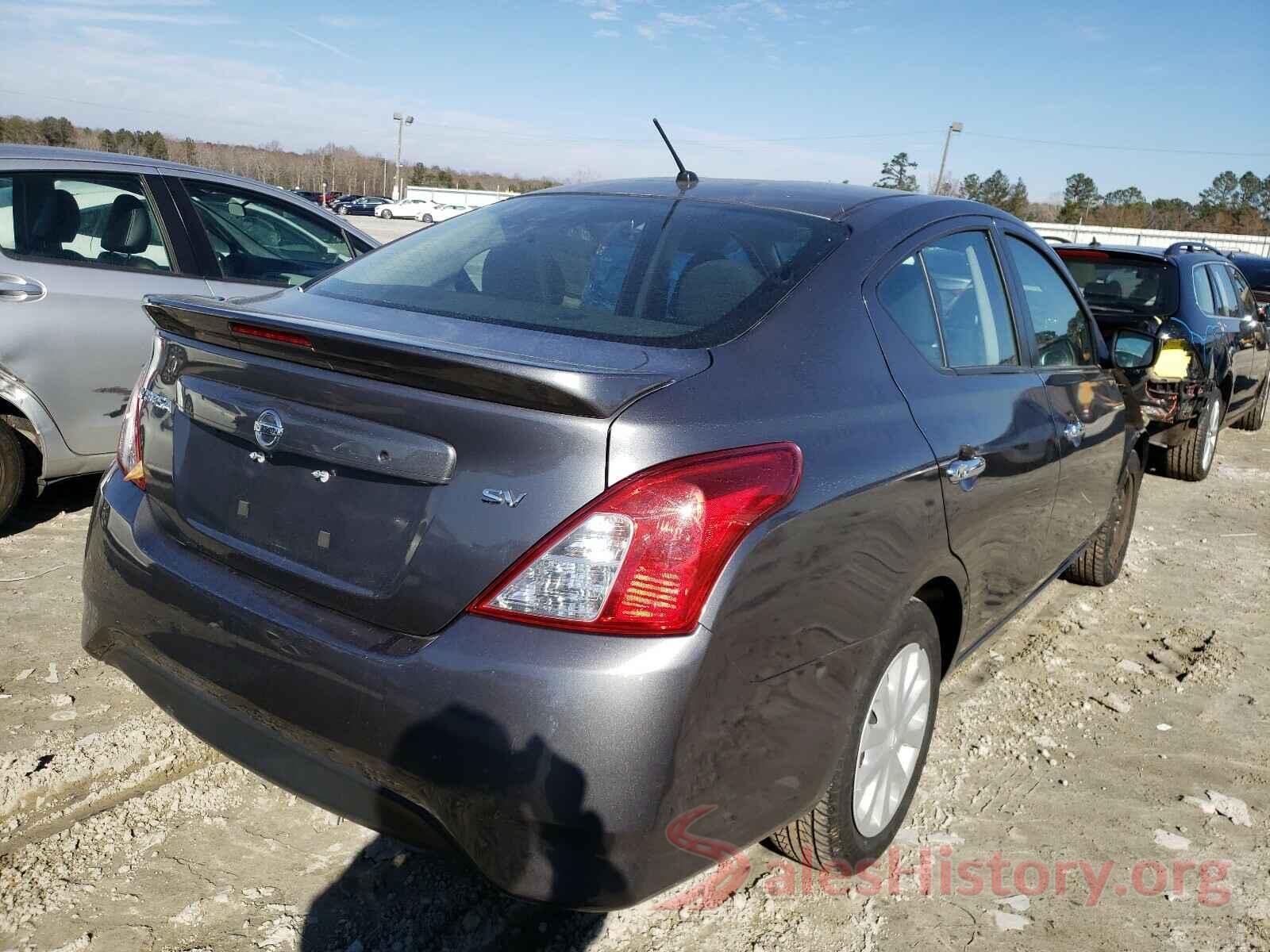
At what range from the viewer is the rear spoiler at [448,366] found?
1.78m

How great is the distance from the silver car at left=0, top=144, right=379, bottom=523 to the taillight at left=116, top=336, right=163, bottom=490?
1.83 m

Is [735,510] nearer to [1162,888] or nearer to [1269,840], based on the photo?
[1162,888]

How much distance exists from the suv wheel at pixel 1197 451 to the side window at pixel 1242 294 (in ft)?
3.84

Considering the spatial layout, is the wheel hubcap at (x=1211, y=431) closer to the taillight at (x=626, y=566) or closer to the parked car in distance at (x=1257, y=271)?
the taillight at (x=626, y=566)

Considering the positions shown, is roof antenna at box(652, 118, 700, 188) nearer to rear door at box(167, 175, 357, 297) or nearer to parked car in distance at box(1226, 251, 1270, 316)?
rear door at box(167, 175, 357, 297)

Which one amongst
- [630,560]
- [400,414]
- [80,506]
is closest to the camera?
[630,560]

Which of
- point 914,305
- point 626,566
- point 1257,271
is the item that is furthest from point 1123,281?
point 1257,271

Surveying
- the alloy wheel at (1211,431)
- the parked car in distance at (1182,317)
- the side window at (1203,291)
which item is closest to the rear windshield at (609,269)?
the parked car in distance at (1182,317)

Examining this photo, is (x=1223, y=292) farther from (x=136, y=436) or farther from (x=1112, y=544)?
(x=136, y=436)

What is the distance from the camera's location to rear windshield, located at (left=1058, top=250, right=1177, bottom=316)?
706 cm

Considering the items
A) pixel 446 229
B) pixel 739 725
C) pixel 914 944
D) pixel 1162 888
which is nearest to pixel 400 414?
pixel 739 725

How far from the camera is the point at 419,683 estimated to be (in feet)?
5.93

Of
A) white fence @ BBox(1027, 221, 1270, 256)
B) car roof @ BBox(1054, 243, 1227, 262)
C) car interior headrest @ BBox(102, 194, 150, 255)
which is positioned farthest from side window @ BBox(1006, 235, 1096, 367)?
white fence @ BBox(1027, 221, 1270, 256)

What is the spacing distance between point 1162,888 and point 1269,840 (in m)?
0.48
